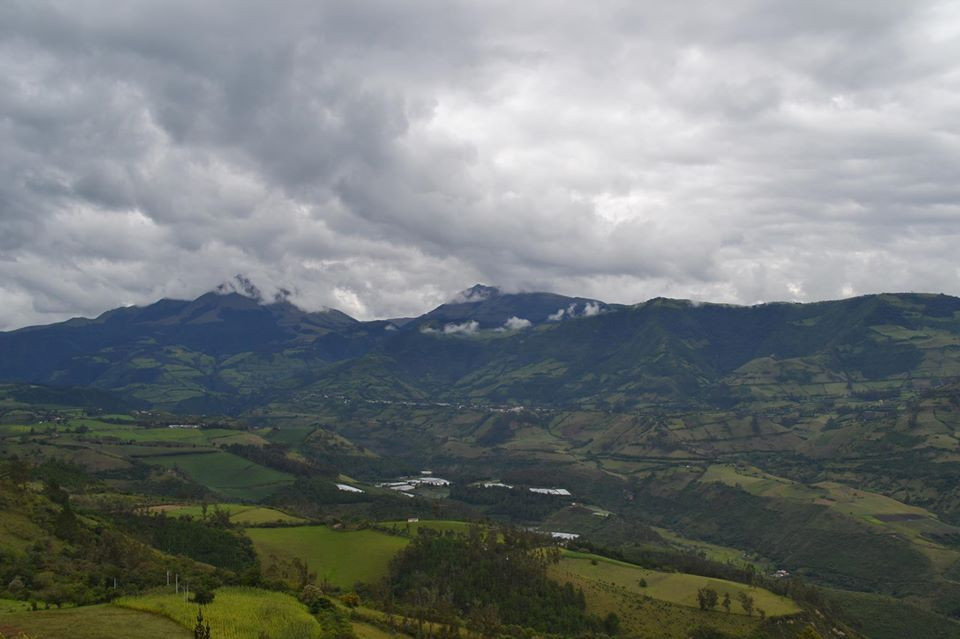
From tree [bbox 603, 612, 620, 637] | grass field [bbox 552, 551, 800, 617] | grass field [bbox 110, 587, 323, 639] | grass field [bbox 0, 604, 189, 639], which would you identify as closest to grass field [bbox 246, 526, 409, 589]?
grass field [bbox 552, 551, 800, 617]

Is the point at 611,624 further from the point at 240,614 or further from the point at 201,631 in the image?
the point at 201,631

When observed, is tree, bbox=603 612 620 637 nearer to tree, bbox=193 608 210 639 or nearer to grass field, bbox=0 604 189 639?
grass field, bbox=0 604 189 639

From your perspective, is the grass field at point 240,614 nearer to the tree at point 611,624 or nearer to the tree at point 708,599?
the tree at point 611,624

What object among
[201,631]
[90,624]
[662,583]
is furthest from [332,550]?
[201,631]

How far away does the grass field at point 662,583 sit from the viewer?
508ft

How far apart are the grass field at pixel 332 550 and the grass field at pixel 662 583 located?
132 feet

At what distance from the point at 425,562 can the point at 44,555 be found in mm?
74342

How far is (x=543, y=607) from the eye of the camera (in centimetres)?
14212

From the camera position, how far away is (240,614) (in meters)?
85.7

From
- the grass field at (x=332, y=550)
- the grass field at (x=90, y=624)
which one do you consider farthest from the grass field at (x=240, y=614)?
the grass field at (x=332, y=550)

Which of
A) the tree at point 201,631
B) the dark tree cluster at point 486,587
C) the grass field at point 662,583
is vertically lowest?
the grass field at point 662,583

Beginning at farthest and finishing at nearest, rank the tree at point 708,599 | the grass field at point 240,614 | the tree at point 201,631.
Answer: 1. the tree at point 708,599
2. the grass field at point 240,614
3. the tree at point 201,631

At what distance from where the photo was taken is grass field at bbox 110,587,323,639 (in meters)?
78.3

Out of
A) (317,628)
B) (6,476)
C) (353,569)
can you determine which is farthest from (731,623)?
(6,476)
